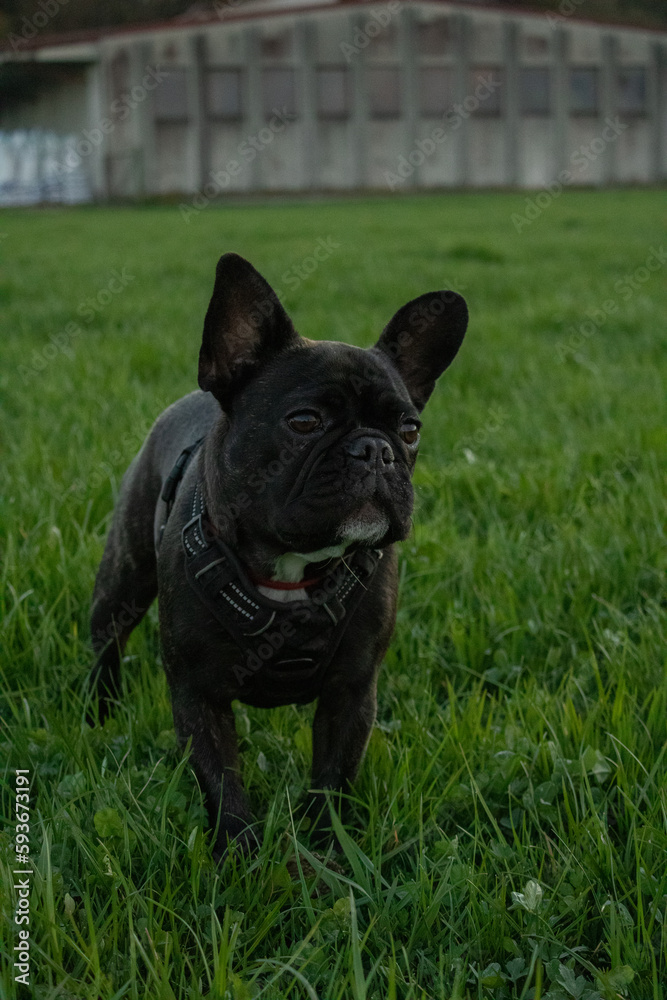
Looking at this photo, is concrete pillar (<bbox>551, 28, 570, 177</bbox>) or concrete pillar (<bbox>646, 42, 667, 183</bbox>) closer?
concrete pillar (<bbox>551, 28, 570, 177</bbox>)

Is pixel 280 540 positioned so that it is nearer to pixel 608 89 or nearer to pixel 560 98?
pixel 560 98

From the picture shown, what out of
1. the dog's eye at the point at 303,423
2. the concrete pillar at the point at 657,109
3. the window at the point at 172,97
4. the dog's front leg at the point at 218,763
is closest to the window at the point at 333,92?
the window at the point at 172,97

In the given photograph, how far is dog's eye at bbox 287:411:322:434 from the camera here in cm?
218

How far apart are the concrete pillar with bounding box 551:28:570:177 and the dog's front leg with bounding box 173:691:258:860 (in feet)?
109

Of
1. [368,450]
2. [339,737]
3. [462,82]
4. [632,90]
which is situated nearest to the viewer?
[368,450]

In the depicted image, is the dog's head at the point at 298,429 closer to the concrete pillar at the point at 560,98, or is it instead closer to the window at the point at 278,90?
the window at the point at 278,90

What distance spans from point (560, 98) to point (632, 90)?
9.75 feet

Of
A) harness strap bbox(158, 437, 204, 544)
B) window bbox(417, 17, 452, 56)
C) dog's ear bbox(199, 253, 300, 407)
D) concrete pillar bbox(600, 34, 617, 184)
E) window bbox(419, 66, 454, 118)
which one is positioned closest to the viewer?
dog's ear bbox(199, 253, 300, 407)

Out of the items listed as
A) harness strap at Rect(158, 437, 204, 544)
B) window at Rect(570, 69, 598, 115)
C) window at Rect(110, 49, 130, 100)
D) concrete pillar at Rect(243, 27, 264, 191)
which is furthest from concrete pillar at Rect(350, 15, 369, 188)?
harness strap at Rect(158, 437, 204, 544)

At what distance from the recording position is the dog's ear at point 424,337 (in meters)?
2.56

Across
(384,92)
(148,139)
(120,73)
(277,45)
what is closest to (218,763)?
(148,139)

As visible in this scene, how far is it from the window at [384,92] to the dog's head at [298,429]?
30476mm

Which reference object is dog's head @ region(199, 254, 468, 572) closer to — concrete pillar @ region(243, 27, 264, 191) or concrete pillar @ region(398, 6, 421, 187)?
concrete pillar @ region(243, 27, 264, 191)

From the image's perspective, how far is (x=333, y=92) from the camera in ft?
99.0
